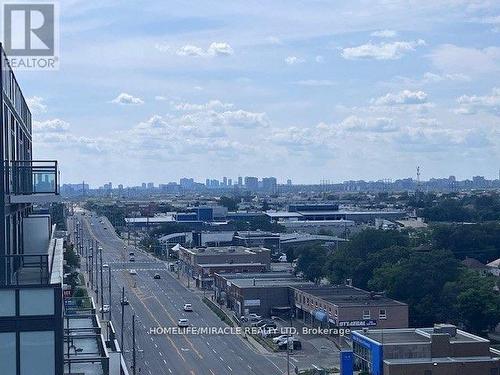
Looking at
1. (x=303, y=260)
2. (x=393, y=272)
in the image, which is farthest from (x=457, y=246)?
(x=393, y=272)

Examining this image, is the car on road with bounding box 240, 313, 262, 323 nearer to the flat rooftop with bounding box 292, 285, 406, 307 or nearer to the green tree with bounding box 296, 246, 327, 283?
the flat rooftop with bounding box 292, 285, 406, 307

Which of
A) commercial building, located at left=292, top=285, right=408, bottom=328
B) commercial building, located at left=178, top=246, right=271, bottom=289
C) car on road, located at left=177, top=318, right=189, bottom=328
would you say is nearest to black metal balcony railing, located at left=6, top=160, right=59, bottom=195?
commercial building, located at left=292, top=285, right=408, bottom=328

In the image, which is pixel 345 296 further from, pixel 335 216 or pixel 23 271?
pixel 335 216

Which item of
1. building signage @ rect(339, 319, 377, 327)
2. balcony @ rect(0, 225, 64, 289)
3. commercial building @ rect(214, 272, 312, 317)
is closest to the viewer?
balcony @ rect(0, 225, 64, 289)

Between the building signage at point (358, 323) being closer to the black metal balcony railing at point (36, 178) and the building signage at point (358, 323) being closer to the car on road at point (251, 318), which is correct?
the car on road at point (251, 318)

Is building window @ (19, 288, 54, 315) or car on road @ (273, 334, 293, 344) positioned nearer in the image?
building window @ (19, 288, 54, 315)

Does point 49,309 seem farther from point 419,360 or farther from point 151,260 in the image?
point 151,260

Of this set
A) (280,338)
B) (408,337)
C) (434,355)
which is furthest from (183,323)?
(434,355)
